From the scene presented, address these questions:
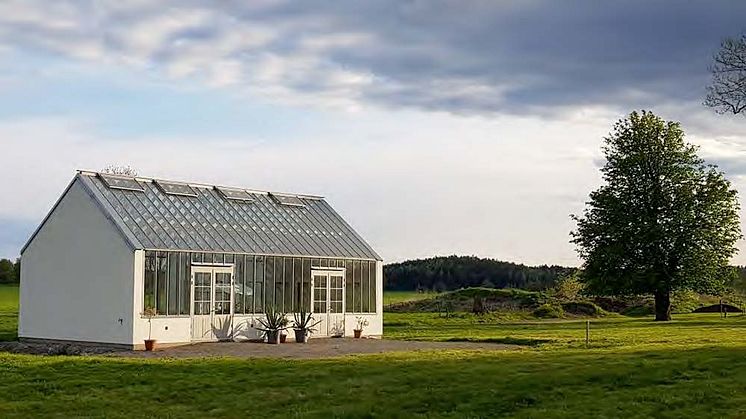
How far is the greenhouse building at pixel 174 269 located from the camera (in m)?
32.5

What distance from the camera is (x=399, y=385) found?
70.7 ft

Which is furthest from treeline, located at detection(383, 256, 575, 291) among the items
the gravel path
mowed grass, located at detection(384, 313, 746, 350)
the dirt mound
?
the gravel path

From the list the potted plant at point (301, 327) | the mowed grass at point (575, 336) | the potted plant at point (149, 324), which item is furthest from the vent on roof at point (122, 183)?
the mowed grass at point (575, 336)

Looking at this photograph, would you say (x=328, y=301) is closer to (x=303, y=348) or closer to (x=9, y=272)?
(x=303, y=348)

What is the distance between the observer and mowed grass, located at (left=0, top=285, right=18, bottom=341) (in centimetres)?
4053

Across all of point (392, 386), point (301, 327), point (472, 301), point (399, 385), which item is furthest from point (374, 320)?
point (472, 301)

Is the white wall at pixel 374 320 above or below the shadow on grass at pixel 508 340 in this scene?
above

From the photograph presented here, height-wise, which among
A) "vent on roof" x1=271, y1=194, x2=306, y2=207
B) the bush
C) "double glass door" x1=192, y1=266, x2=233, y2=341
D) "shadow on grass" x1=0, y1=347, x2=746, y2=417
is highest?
"vent on roof" x1=271, y1=194, x2=306, y2=207

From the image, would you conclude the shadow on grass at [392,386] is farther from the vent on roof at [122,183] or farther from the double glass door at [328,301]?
the double glass door at [328,301]

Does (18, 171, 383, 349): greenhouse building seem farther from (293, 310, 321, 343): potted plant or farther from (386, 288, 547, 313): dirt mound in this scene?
(386, 288, 547, 313): dirt mound

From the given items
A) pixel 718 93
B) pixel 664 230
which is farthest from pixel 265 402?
pixel 664 230

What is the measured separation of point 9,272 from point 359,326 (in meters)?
54.9

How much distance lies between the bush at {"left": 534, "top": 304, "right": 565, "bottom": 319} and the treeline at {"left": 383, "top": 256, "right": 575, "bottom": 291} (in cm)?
2747

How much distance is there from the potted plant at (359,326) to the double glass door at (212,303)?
6.24 m
